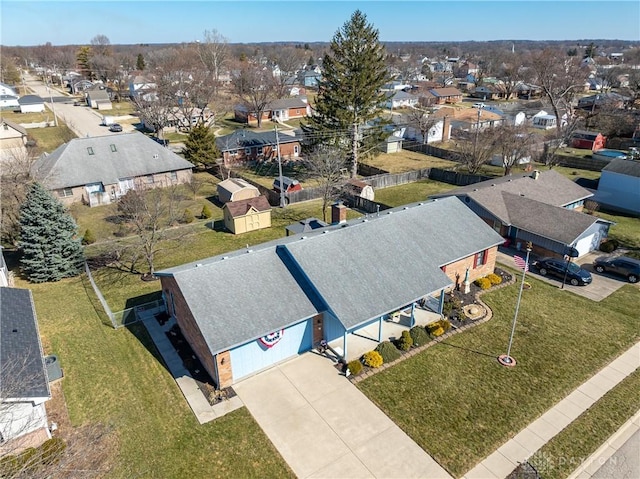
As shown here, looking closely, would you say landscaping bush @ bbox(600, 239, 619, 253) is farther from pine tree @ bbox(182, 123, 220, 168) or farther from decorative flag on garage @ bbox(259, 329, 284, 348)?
pine tree @ bbox(182, 123, 220, 168)

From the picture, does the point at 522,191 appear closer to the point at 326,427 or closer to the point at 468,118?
the point at 326,427

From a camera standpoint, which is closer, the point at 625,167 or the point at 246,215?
the point at 246,215

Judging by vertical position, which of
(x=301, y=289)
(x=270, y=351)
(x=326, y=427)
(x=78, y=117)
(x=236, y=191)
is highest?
(x=78, y=117)

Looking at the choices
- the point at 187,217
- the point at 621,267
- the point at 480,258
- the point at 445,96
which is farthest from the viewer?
the point at 445,96

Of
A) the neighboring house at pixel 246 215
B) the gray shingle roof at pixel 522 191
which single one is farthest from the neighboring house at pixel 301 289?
the neighboring house at pixel 246 215

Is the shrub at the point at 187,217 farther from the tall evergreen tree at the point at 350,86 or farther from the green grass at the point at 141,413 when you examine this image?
the tall evergreen tree at the point at 350,86

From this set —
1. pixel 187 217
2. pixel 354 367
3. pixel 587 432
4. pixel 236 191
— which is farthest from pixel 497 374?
pixel 187 217

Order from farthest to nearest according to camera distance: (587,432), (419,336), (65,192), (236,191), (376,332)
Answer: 1. (65,192)
2. (236,191)
3. (376,332)
4. (419,336)
5. (587,432)
